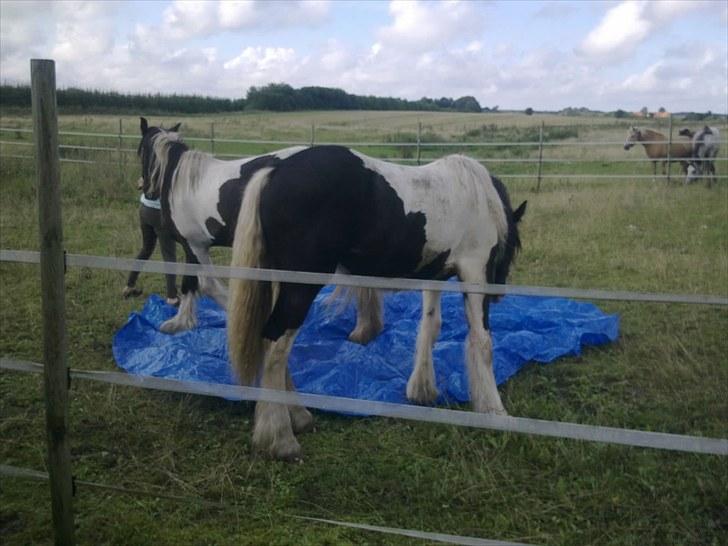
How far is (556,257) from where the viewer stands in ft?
27.0

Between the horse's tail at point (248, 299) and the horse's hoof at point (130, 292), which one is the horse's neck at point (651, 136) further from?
the horse's tail at point (248, 299)

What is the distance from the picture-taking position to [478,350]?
4.36 m

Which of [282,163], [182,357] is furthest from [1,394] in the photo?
[282,163]

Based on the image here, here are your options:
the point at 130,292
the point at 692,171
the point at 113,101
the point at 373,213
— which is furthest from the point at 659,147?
the point at 113,101

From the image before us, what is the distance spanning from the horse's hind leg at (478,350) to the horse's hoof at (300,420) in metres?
1.02

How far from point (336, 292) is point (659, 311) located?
2.88 meters

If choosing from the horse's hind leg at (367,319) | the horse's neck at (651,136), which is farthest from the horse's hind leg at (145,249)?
the horse's neck at (651,136)

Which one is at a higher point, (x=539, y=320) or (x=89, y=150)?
(x=89, y=150)

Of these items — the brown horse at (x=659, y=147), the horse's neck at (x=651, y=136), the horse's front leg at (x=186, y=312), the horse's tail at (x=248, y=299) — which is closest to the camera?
the horse's tail at (x=248, y=299)

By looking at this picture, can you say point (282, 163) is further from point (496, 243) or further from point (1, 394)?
point (1, 394)

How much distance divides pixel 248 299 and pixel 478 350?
1.53 m

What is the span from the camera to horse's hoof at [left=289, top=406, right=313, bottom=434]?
4.03m

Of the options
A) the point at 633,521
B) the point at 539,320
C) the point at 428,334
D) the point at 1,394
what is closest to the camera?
the point at 633,521

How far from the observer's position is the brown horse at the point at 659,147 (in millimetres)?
16500
